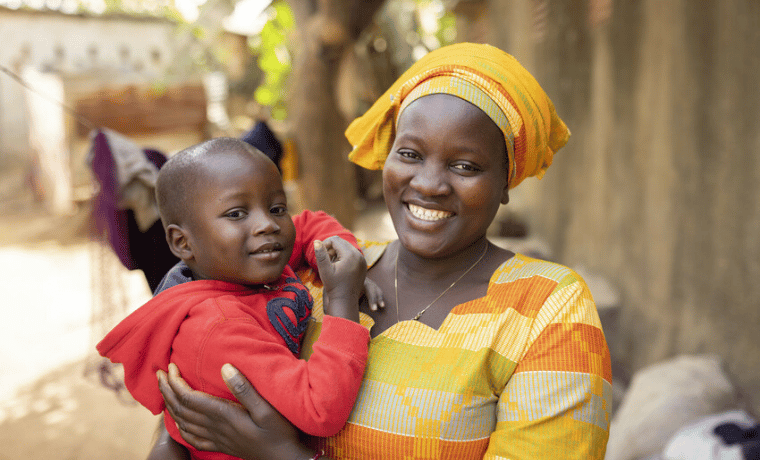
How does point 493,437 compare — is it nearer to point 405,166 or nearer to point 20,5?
point 405,166

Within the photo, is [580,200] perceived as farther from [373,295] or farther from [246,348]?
[246,348]

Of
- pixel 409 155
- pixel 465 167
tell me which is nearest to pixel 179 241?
pixel 409 155

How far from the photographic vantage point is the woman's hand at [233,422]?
137cm

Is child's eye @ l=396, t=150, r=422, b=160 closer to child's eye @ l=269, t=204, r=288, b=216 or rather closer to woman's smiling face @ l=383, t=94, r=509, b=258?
woman's smiling face @ l=383, t=94, r=509, b=258

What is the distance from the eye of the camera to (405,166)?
1.52 meters

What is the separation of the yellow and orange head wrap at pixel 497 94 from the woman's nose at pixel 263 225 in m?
0.42

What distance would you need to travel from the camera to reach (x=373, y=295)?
1.60 m

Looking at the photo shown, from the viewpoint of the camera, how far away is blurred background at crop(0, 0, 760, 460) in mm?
3066

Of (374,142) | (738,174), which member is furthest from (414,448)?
(738,174)

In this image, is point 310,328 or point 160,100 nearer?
point 310,328

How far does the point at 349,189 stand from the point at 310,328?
9.75 ft

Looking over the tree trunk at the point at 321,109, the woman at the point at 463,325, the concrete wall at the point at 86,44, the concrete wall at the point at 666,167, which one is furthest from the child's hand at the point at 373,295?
the concrete wall at the point at 86,44

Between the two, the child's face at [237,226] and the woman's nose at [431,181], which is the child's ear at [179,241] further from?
the woman's nose at [431,181]

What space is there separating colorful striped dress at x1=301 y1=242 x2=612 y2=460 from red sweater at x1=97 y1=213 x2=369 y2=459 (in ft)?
0.29
